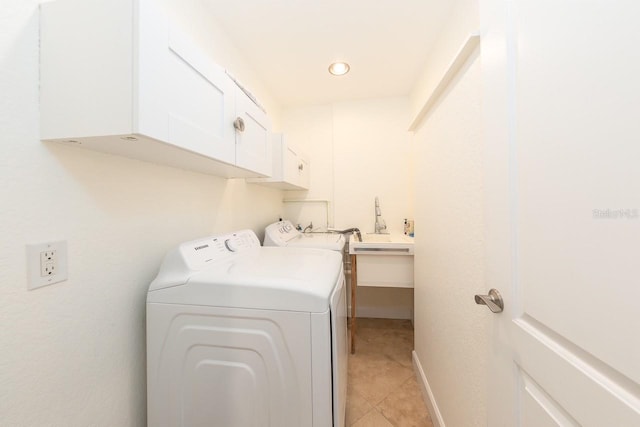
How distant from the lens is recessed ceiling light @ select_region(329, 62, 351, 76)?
209cm

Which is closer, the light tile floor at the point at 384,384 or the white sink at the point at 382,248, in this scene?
the light tile floor at the point at 384,384

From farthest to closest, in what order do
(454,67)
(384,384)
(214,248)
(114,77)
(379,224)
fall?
(379,224) → (384,384) → (214,248) → (454,67) → (114,77)

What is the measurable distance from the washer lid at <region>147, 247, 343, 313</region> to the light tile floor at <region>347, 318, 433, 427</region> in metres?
1.11

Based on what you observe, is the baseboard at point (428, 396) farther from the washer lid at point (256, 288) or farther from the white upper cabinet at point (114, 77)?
the white upper cabinet at point (114, 77)

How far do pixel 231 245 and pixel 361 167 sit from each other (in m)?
1.92

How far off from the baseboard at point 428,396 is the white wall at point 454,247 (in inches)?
0.5

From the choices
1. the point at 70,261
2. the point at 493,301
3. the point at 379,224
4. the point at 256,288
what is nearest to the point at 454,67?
the point at 493,301

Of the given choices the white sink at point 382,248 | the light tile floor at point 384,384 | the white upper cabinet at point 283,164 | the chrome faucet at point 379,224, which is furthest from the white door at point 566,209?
the chrome faucet at point 379,224

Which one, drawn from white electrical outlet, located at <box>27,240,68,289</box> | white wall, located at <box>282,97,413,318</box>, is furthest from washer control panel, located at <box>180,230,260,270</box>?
white wall, located at <box>282,97,413,318</box>

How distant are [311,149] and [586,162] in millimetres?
2644

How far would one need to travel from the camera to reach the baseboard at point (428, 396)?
135 cm

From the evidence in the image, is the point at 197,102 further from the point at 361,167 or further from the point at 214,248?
the point at 361,167

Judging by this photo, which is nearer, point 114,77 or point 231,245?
point 114,77

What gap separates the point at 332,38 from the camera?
177 cm
